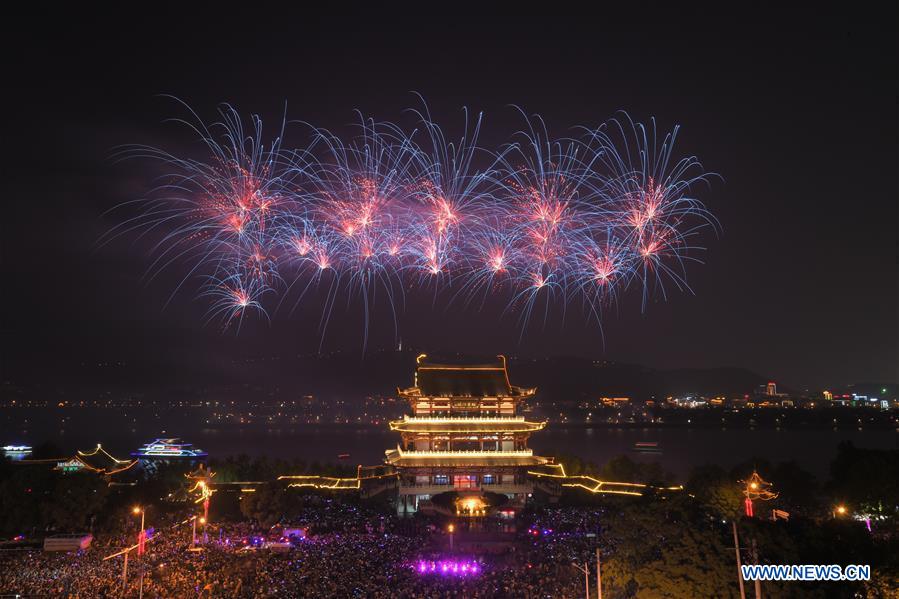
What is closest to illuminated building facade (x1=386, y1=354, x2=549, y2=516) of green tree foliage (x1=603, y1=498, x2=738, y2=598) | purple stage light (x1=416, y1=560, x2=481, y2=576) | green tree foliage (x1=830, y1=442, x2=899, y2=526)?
purple stage light (x1=416, y1=560, x2=481, y2=576)

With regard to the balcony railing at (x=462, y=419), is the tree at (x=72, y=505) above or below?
below

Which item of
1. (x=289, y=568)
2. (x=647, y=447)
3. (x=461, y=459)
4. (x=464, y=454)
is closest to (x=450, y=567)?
(x=289, y=568)

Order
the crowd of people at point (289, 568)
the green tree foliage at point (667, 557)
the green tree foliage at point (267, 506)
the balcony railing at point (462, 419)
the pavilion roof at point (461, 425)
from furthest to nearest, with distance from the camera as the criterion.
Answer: the balcony railing at point (462, 419) < the pavilion roof at point (461, 425) < the green tree foliage at point (267, 506) < the crowd of people at point (289, 568) < the green tree foliage at point (667, 557)

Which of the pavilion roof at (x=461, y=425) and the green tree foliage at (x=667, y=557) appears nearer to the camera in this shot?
the green tree foliage at (x=667, y=557)

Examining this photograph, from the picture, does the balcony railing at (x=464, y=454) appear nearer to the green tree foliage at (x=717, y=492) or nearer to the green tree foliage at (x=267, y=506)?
the green tree foliage at (x=267, y=506)

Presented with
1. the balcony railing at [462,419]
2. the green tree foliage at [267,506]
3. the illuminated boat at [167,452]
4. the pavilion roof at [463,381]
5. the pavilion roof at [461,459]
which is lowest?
the illuminated boat at [167,452]

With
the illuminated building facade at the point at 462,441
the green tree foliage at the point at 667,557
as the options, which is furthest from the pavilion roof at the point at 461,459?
the green tree foliage at the point at 667,557
